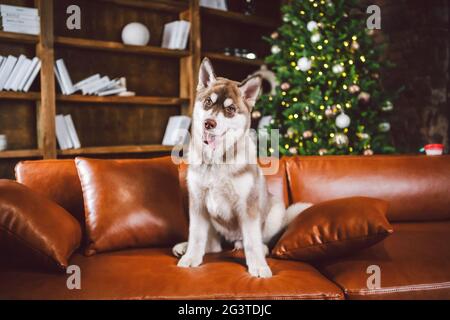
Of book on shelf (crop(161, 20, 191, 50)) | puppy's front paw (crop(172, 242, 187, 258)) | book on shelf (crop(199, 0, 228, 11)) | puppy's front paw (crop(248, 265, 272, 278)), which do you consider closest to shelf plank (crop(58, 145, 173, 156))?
book on shelf (crop(161, 20, 191, 50))

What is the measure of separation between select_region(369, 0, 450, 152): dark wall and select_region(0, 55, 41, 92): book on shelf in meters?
3.45

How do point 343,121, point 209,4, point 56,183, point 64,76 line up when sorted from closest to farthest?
point 56,183 → point 64,76 → point 343,121 → point 209,4

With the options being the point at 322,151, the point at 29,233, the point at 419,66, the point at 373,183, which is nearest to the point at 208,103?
the point at 29,233

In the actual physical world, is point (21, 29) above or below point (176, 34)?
below

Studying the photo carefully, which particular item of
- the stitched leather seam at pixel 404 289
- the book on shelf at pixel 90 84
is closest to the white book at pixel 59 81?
the book on shelf at pixel 90 84

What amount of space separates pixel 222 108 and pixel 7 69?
6.55 ft

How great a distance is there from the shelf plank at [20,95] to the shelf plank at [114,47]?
0.44 metres

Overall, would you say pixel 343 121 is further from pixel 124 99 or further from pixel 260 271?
pixel 260 271

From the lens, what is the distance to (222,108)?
1601mm

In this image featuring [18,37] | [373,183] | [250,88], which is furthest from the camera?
[18,37]

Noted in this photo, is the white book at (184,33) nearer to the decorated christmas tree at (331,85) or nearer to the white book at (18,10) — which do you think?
the decorated christmas tree at (331,85)

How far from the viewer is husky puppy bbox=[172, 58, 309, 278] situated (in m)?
1.59

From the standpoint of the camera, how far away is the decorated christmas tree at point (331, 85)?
3426 millimetres

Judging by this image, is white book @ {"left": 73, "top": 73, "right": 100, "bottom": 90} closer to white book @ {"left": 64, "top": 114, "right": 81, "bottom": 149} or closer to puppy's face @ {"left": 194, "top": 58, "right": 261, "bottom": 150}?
white book @ {"left": 64, "top": 114, "right": 81, "bottom": 149}
